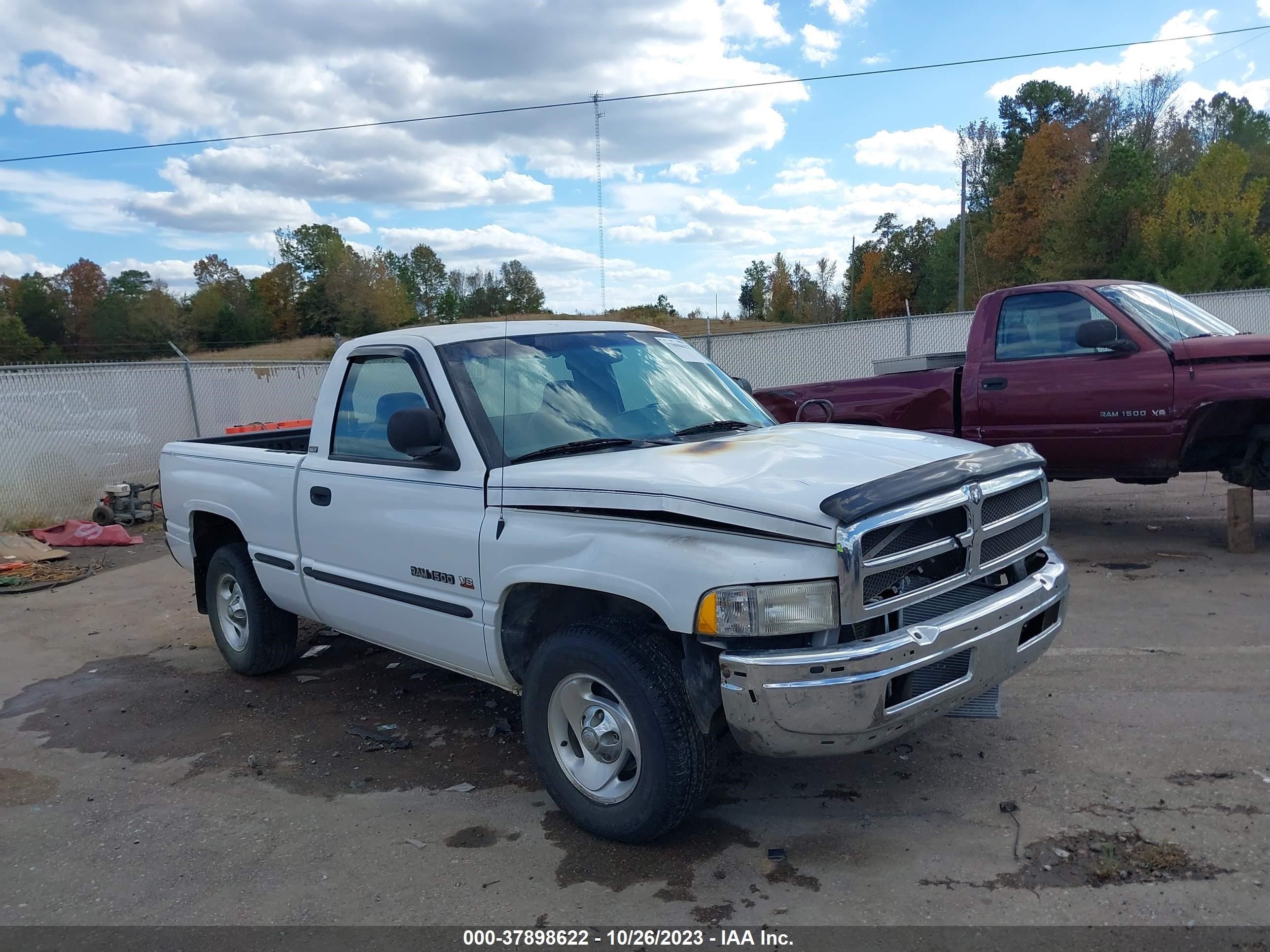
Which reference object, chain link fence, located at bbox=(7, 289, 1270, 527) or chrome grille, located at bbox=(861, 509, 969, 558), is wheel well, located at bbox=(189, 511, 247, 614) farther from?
chain link fence, located at bbox=(7, 289, 1270, 527)

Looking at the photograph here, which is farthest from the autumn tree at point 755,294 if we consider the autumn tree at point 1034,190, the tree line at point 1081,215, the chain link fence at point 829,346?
the chain link fence at point 829,346

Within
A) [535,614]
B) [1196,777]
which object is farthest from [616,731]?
[1196,777]

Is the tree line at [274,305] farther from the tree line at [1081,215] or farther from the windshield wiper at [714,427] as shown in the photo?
the tree line at [1081,215]

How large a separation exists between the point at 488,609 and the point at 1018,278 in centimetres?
5610

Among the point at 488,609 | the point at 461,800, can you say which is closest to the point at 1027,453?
the point at 488,609

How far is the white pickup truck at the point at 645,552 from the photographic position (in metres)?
2.96

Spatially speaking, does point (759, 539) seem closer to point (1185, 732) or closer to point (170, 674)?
point (1185, 732)

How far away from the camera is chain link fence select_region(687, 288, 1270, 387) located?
16.5 m

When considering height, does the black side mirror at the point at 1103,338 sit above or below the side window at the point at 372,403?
above

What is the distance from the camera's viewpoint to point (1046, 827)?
3.42 meters

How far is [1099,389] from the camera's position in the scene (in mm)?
7379

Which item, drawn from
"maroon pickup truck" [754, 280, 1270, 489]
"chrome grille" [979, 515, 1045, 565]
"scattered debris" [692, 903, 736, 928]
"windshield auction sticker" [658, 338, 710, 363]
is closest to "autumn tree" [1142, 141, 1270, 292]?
"maroon pickup truck" [754, 280, 1270, 489]

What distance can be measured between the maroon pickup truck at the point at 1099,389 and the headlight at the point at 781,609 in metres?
3.57

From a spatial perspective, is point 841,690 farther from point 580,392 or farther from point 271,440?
point 271,440
